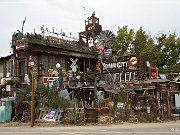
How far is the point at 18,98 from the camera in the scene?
28.1 m

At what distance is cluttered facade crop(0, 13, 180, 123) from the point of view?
2650 cm

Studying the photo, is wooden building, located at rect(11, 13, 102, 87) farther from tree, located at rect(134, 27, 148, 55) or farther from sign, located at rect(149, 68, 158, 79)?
tree, located at rect(134, 27, 148, 55)

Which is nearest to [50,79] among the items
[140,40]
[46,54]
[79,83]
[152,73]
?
[79,83]

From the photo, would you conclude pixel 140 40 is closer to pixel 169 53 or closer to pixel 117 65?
pixel 169 53

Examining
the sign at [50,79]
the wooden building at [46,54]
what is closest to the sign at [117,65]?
the wooden building at [46,54]

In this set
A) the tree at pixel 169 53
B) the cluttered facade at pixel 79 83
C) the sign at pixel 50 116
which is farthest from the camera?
the tree at pixel 169 53

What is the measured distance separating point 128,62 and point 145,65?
1853 mm

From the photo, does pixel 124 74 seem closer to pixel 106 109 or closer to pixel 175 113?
pixel 175 113

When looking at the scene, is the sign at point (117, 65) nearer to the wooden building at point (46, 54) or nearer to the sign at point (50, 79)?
the wooden building at point (46, 54)

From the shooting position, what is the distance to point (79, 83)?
32.0 meters

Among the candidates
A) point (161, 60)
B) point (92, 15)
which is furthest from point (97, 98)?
point (161, 60)

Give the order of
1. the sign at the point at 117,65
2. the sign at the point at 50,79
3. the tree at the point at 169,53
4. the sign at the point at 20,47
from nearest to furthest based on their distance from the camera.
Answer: the sign at the point at 50,79 → the sign at the point at 20,47 → the sign at the point at 117,65 → the tree at the point at 169,53

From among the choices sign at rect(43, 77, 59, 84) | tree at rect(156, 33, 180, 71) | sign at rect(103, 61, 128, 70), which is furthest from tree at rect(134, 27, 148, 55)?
sign at rect(43, 77, 59, 84)

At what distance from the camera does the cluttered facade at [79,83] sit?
2650 cm
